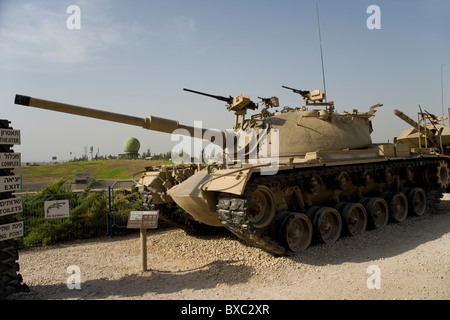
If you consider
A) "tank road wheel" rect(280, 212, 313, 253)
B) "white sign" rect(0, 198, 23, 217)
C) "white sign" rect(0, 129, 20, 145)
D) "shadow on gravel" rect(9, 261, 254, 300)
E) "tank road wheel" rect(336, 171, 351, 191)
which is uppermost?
"white sign" rect(0, 129, 20, 145)

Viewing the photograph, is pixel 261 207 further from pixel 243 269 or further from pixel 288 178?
pixel 243 269

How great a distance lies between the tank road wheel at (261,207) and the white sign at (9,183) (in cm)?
398

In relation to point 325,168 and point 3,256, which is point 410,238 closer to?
point 325,168

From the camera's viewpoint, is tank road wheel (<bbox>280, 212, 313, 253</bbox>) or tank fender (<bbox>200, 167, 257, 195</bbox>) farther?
tank road wheel (<bbox>280, 212, 313, 253</bbox>)

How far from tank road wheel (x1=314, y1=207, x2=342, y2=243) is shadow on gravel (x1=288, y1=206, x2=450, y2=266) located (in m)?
0.18

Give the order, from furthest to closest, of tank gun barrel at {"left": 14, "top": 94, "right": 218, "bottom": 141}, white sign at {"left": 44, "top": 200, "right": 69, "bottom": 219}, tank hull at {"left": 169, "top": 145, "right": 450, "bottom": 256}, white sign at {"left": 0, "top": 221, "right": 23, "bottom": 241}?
1. white sign at {"left": 44, "top": 200, "right": 69, "bottom": 219}
2. tank hull at {"left": 169, "top": 145, "right": 450, "bottom": 256}
3. tank gun barrel at {"left": 14, "top": 94, "right": 218, "bottom": 141}
4. white sign at {"left": 0, "top": 221, "right": 23, "bottom": 241}

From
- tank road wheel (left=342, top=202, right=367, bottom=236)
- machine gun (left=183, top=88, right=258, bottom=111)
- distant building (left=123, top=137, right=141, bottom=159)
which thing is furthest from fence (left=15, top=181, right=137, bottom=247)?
distant building (left=123, top=137, right=141, bottom=159)

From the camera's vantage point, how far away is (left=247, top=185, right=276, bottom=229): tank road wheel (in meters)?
6.71

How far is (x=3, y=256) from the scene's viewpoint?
534cm

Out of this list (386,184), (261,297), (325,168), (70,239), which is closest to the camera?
(261,297)

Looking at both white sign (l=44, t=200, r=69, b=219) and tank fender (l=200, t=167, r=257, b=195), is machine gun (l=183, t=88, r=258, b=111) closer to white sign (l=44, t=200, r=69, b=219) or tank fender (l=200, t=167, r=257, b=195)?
tank fender (l=200, t=167, r=257, b=195)
